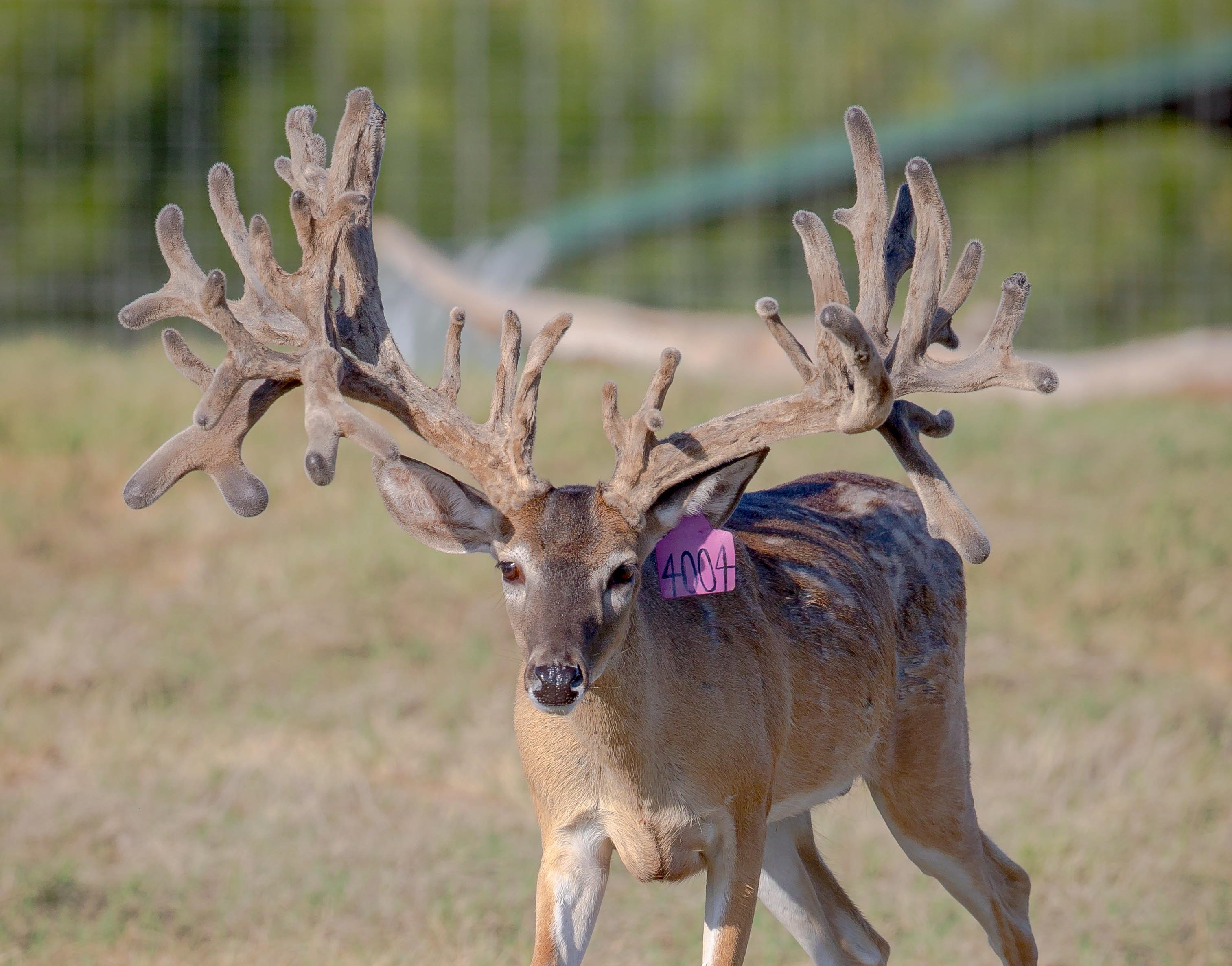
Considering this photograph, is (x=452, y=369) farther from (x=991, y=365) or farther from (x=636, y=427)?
(x=991, y=365)

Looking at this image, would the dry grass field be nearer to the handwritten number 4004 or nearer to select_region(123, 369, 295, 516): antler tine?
the handwritten number 4004

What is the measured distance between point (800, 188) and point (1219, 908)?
14.2 m

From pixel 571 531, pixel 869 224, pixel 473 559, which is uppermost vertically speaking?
pixel 869 224

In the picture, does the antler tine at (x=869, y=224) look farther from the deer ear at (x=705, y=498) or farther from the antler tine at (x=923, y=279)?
the deer ear at (x=705, y=498)

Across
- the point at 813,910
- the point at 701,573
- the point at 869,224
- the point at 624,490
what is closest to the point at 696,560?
the point at 701,573

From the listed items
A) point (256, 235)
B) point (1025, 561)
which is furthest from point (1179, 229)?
point (256, 235)

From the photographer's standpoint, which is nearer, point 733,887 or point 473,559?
point 733,887

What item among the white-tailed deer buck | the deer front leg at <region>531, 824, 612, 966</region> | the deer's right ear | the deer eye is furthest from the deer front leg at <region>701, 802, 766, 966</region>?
the deer's right ear

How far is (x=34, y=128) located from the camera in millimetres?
25000

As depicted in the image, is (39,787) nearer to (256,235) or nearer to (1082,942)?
(256,235)

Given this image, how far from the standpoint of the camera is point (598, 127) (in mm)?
23062

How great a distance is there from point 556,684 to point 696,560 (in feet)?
2.34

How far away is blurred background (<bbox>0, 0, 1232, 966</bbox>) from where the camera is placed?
5.84m

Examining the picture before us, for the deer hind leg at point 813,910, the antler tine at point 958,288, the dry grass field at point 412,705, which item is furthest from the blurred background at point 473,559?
the antler tine at point 958,288
